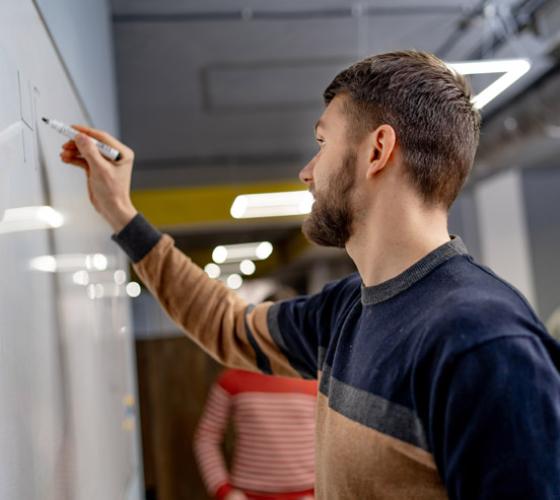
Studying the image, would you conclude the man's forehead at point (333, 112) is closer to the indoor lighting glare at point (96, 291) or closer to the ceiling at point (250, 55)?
the indoor lighting glare at point (96, 291)

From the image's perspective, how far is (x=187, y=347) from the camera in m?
5.89

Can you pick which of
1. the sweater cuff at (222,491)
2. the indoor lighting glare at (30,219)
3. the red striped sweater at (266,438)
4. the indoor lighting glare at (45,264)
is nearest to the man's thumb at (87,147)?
the indoor lighting glare at (30,219)

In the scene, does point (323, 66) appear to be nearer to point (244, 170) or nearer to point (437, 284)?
point (244, 170)

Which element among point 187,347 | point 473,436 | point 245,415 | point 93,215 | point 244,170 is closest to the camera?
point 473,436

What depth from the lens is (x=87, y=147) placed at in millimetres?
1389

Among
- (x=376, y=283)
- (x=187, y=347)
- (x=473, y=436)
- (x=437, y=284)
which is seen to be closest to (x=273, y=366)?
(x=376, y=283)

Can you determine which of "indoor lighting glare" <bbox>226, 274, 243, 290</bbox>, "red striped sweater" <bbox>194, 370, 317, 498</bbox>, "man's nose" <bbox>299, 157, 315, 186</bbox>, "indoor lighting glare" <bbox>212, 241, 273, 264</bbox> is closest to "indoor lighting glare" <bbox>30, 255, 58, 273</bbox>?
"man's nose" <bbox>299, 157, 315, 186</bbox>

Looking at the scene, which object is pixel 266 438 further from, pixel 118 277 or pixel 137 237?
pixel 137 237

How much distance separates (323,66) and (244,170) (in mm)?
3123

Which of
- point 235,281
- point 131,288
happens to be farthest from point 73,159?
point 235,281

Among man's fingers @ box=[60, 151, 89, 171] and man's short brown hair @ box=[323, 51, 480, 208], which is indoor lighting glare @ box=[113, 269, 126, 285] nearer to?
man's fingers @ box=[60, 151, 89, 171]

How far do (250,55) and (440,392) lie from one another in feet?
14.0

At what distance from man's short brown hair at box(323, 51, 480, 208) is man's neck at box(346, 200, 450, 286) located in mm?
38

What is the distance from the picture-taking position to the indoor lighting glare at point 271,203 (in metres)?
5.90
